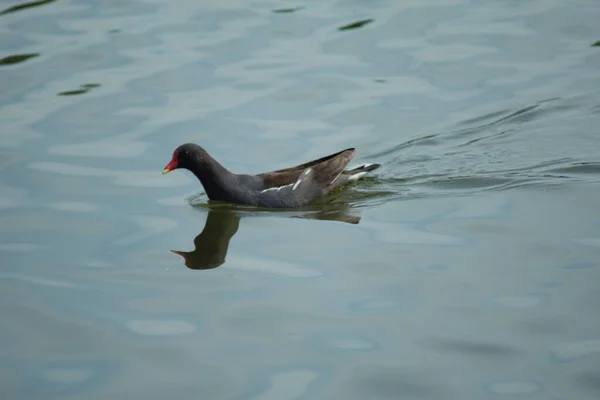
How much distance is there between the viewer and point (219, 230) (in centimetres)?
1077

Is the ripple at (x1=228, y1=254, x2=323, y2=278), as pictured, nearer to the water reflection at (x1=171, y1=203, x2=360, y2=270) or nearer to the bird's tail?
the water reflection at (x1=171, y1=203, x2=360, y2=270)

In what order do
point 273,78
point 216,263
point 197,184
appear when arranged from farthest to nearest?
point 273,78 < point 197,184 < point 216,263

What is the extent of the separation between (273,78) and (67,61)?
3089 mm

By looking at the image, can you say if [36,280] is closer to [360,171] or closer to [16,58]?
[360,171]

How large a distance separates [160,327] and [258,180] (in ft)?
11.1

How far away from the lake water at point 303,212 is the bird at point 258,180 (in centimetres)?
19

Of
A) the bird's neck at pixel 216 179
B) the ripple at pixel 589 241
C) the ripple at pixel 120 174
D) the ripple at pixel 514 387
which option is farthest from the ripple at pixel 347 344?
the ripple at pixel 120 174

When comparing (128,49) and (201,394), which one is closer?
(201,394)

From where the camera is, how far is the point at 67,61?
50.4ft

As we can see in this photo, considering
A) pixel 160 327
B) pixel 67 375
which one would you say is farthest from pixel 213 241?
pixel 67 375

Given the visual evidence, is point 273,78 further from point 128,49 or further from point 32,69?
point 32,69

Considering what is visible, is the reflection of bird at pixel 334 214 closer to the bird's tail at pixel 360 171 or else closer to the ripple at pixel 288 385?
the bird's tail at pixel 360 171

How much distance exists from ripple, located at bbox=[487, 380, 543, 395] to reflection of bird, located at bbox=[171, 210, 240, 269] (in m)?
3.29

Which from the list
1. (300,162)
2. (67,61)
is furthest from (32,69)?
(300,162)
